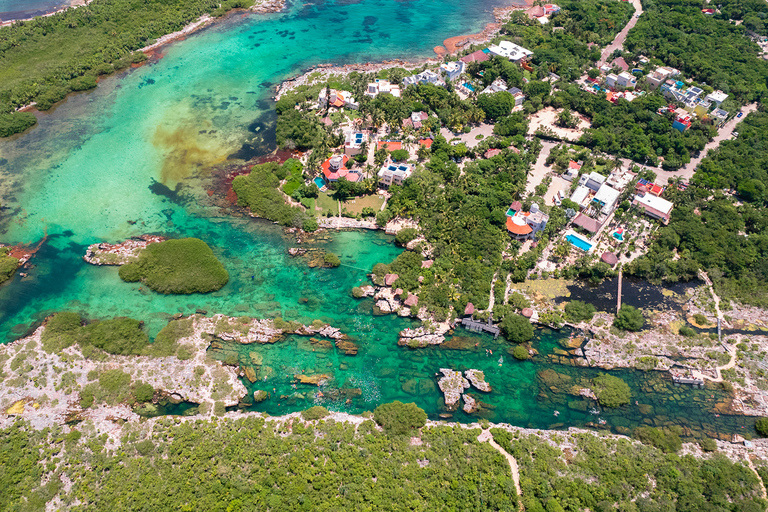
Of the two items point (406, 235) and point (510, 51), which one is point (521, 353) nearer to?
point (406, 235)

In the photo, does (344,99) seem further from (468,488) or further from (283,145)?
(468,488)

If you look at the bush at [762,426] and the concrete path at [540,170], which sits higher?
the concrete path at [540,170]

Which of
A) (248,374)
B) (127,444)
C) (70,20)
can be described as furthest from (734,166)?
(70,20)

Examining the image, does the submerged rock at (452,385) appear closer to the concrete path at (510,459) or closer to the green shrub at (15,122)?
the concrete path at (510,459)

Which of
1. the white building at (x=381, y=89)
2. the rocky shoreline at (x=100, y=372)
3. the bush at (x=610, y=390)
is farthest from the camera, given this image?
the white building at (x=381, y=89)

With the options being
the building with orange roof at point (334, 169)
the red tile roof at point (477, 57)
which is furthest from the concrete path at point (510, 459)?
the red tile roof at point (477, 57)
